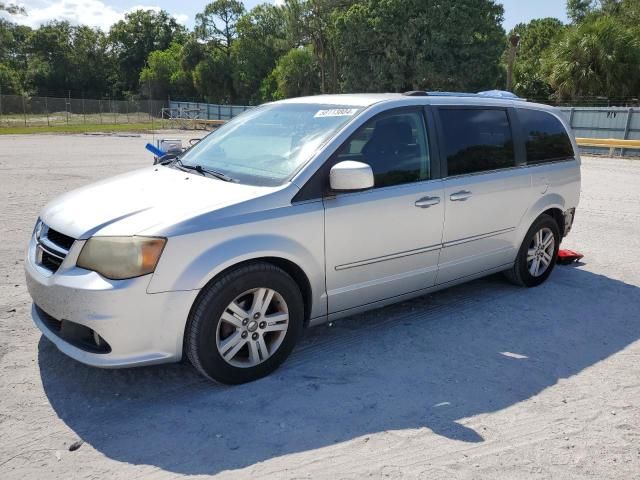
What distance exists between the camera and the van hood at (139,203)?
128 inches

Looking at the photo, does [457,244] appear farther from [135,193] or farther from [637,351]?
[135,193]

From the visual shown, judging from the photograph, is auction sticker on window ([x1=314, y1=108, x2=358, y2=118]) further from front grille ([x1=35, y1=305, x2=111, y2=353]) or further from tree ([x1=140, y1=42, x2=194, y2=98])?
tree ([x1=140, y1=42, x2=194, y2=98])

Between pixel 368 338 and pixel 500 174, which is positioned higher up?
pixel 500 174

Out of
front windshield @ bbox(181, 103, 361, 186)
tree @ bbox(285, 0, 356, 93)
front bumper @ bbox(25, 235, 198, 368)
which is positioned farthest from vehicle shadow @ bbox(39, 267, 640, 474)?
tree @ bbox(285, 0, 356, 93)

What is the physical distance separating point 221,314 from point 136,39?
317 feet

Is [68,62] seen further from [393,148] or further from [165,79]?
[393,148]

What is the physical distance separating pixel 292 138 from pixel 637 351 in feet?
9.76

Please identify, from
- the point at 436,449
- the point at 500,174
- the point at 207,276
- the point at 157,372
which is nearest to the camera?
the point at 436,449

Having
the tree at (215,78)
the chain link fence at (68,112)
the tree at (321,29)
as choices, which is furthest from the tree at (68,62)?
the tree at (321,29)

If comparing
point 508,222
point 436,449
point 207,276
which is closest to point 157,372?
point 207,276

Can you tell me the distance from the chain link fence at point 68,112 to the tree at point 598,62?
33.2 meters

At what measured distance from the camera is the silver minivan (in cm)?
316

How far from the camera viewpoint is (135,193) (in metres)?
3.69

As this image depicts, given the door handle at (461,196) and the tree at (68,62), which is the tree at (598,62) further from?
the tree at (68,62)
